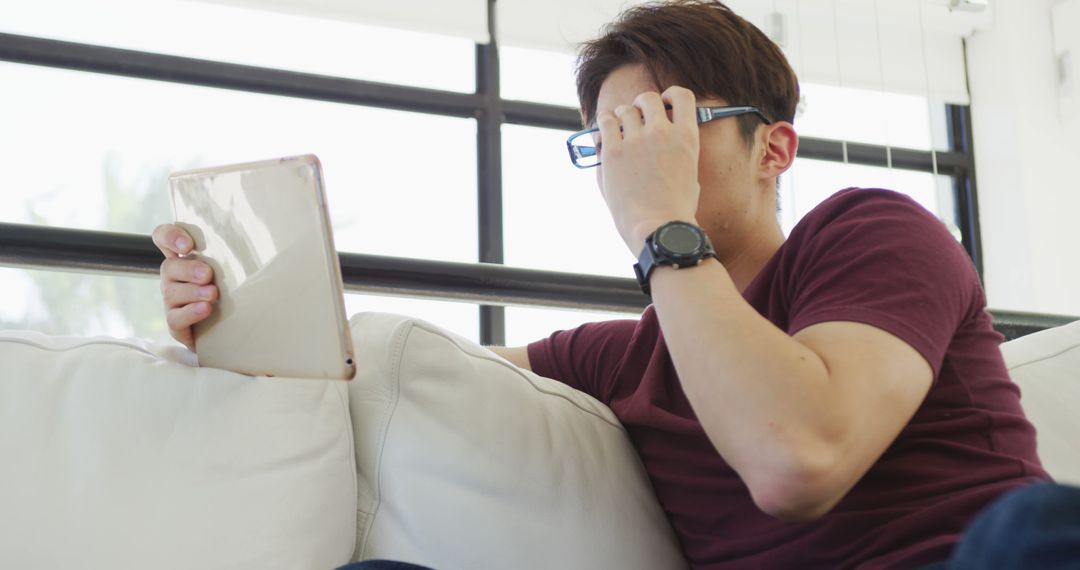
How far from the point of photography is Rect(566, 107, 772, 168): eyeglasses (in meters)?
1.25

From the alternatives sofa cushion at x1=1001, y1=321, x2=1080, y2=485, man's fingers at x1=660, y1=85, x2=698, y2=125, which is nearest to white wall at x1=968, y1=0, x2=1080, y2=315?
sofa cushion at x1=1001, y1=321, x2=1080, y2=485

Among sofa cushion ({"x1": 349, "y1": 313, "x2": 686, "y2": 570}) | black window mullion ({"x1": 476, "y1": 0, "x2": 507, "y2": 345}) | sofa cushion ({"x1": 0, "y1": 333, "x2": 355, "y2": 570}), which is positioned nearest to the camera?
sofa cushion ({"x1": 0, "y1": 333, "x2": 355, "y2": 570})

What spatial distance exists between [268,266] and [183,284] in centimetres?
15

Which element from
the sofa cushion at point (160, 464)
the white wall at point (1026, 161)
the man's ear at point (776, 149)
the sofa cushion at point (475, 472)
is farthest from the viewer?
the white wall at point (1026, 161)

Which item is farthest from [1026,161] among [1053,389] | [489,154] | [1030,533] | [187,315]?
[1030,533]

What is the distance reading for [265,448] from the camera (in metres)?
1.04

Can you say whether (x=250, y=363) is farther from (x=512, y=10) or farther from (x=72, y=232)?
(x=512, y=10)

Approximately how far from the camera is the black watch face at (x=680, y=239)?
3.21ft

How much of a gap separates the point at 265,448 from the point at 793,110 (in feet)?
2.50

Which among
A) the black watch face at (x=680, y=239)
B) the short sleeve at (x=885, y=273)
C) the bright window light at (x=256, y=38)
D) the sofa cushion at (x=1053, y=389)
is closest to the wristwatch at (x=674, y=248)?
the black watch face at (x=680, y=239)

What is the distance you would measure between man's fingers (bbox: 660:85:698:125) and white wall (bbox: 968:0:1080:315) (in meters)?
4.59

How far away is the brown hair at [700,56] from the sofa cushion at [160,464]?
55 centimetres

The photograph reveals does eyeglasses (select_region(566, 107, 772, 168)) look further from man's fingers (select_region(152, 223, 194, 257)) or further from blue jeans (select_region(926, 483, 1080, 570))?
blue jeans (select_region(926, 483, 1080, 570))

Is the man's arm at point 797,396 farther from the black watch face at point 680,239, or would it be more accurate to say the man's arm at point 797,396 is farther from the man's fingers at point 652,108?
the man's fingers at point 652,108
